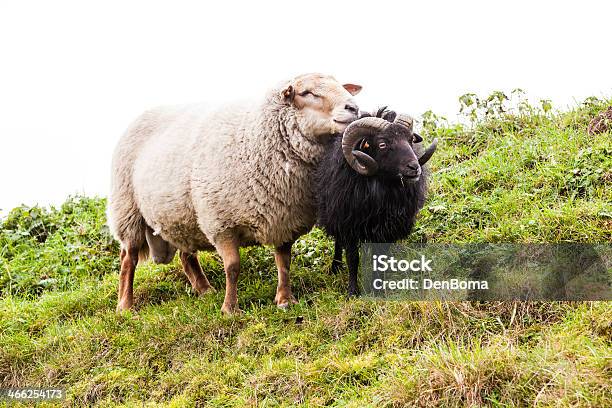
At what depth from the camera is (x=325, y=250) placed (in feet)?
26.6

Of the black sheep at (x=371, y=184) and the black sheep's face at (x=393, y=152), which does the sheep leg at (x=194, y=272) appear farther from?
the black sheep's face at (x=393, y=152)

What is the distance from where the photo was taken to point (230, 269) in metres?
7.14

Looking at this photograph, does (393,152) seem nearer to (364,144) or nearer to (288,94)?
(364,144)

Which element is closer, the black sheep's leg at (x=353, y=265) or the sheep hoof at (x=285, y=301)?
the black sheep's leg at (x=353, y=265)

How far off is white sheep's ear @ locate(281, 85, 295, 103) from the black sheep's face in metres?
1.02

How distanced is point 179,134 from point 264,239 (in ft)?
5.39

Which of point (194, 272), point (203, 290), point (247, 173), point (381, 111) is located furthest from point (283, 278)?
point (381, 111)

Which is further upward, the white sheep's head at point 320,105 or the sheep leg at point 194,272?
the white sheep's head at point 320,105

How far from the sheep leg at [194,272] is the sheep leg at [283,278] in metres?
1.41

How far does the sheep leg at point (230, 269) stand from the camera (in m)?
7.14

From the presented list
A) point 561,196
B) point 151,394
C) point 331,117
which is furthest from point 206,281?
point 561,196

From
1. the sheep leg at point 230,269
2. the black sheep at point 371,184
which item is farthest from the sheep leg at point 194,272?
the black sheep at point 371,184

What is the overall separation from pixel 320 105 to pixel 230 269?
1.78 metres

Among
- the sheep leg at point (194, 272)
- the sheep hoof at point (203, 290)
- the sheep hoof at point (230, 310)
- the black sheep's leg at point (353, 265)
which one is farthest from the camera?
the sheep leg at point (194, 272)
